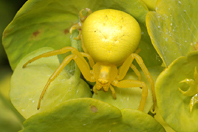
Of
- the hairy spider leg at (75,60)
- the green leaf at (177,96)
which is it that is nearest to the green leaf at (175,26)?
the green leaf at (177,96)

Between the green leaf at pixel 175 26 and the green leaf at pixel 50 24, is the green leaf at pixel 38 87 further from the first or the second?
the green leaf at pixel 175 26

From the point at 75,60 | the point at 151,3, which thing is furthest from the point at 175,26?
the point at 75,60

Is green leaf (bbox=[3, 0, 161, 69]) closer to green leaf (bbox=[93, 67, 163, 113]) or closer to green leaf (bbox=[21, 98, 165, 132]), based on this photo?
green leaf (bbox=[93, 67, 163, 113])

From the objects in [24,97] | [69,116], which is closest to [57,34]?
[24,97]

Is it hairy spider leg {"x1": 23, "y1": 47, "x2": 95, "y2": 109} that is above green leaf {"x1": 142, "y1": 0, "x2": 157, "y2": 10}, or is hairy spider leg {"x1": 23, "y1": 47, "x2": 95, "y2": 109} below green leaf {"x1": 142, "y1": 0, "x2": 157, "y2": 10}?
below

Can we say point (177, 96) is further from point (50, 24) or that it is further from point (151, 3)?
point (50, 24)

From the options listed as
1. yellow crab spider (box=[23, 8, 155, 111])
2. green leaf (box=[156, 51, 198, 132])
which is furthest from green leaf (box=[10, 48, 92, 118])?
green leaf (box=[156, 51, 198, 132])

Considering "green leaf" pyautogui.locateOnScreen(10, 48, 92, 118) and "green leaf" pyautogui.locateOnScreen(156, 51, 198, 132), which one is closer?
"green leaf" pyautogui.locateOnScreen(156, 51, 198, 132)
